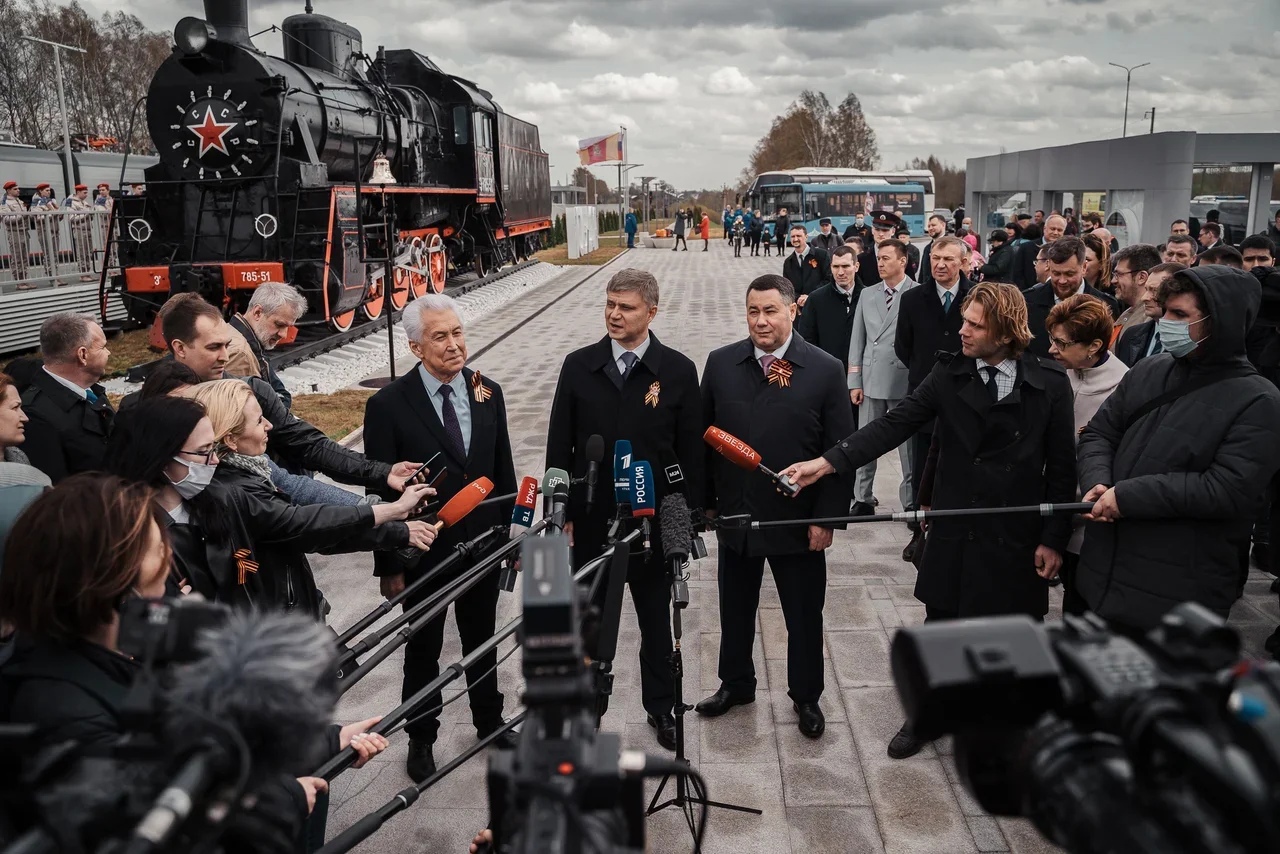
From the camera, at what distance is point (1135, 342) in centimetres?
501

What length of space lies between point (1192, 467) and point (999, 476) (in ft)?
2.12

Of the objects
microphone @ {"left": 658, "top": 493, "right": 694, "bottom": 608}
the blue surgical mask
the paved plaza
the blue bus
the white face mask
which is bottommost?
the paved plaza

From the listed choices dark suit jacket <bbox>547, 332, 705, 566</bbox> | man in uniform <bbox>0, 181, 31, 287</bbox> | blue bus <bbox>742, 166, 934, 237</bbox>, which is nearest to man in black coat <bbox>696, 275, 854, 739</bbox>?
dark suit jacket <bbox>547, 332, 705, 566</bbox>

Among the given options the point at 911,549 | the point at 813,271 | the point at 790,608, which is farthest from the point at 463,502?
the point at 813,271

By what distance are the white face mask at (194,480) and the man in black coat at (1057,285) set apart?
4.50m

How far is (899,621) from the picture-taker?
477 cm

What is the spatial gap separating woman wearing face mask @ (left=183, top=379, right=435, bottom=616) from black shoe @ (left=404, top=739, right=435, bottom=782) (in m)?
0.85

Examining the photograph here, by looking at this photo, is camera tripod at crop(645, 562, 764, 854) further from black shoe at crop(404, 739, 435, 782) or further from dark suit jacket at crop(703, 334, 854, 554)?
black shoe at crop(404, 739, 435, 782)

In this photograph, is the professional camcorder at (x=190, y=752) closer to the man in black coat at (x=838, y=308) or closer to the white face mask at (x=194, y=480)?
the white face mask at (x=194, y=480)

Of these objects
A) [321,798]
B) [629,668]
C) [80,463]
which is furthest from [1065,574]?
[80,463]

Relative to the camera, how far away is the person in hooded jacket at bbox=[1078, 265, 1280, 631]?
9.67 ft

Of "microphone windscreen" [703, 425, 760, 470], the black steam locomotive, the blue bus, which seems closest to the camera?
"microphone windscreen" [703, 425, 760, 470]

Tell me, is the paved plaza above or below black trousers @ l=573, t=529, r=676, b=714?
below

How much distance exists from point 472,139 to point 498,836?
688 inches
